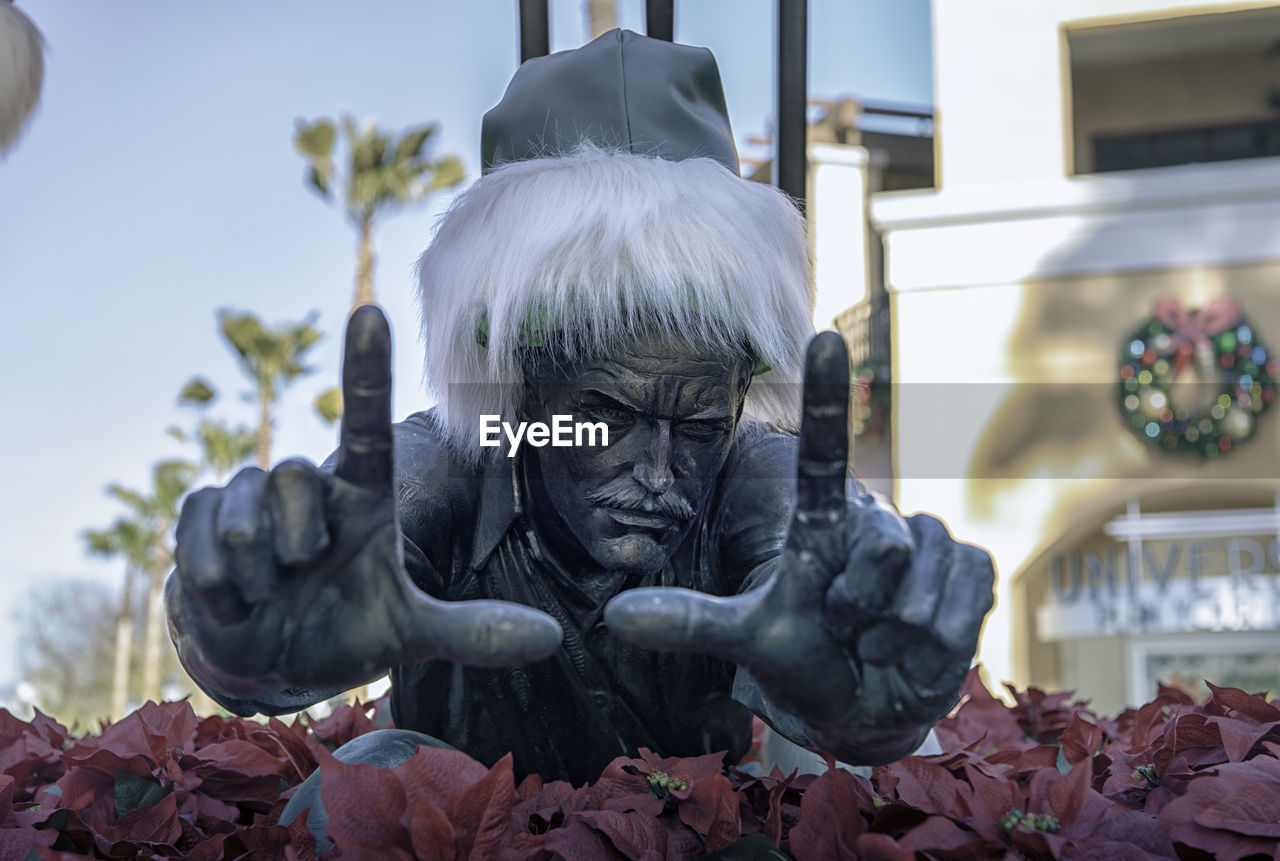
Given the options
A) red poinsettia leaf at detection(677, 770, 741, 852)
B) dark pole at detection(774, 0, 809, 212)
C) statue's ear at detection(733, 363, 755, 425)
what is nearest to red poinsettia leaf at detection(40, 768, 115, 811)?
red poinsettia leaf at detection(677, 770, 741, 852)

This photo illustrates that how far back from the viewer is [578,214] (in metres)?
1.28

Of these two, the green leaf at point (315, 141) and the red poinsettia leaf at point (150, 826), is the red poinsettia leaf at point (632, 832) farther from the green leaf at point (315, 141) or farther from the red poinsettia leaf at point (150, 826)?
the green leaf at point (315, 141)

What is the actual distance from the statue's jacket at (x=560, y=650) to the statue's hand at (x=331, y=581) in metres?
0.41

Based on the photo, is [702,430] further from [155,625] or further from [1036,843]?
[155,625]

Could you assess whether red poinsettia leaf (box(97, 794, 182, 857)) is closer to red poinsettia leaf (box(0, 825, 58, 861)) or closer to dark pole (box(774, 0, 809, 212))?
red poinsettia leaf (box(0, 825, 58, 861))

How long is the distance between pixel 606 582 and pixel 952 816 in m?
0.50

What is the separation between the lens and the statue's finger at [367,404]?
0.94 metres

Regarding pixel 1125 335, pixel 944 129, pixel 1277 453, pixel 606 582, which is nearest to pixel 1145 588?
pixel 1277 453

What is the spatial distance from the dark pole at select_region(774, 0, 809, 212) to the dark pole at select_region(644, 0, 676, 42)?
19 centimetres

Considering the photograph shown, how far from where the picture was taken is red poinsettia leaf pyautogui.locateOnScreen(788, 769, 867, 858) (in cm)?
103

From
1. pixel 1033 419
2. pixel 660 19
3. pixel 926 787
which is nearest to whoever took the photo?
pixel 926 787

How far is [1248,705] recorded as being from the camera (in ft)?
4.27

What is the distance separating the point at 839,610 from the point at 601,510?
0.38 metres

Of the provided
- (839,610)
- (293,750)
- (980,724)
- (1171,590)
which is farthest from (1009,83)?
(839,610)
